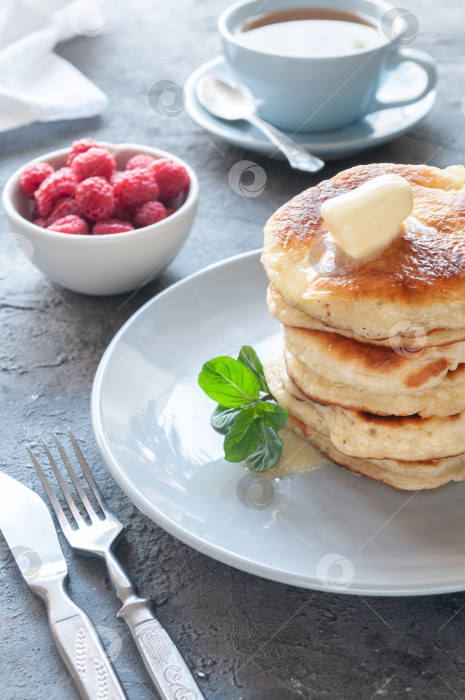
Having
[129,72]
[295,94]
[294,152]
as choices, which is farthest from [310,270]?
[129,72]

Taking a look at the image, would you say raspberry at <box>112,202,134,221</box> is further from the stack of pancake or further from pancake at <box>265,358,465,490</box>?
pancake at <box>265,358,465,490</box>

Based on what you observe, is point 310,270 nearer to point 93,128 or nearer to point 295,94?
point 295,94

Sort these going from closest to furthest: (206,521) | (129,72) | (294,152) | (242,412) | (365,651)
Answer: (365,651)
(206,521)
(242,412)
(294,152)
(129,72)

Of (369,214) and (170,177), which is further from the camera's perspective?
(170,177)

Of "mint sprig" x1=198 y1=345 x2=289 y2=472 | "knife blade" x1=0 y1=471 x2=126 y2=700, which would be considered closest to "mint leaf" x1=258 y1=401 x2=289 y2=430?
"mint sprig" x1=198 y1=345 x2=289 y2=472

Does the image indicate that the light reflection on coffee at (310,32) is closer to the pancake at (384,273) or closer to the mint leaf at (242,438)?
the pancake at (384,273)

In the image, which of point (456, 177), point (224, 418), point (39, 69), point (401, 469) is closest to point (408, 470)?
point (401, 469)

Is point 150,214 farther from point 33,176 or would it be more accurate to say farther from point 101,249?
point 33,176
